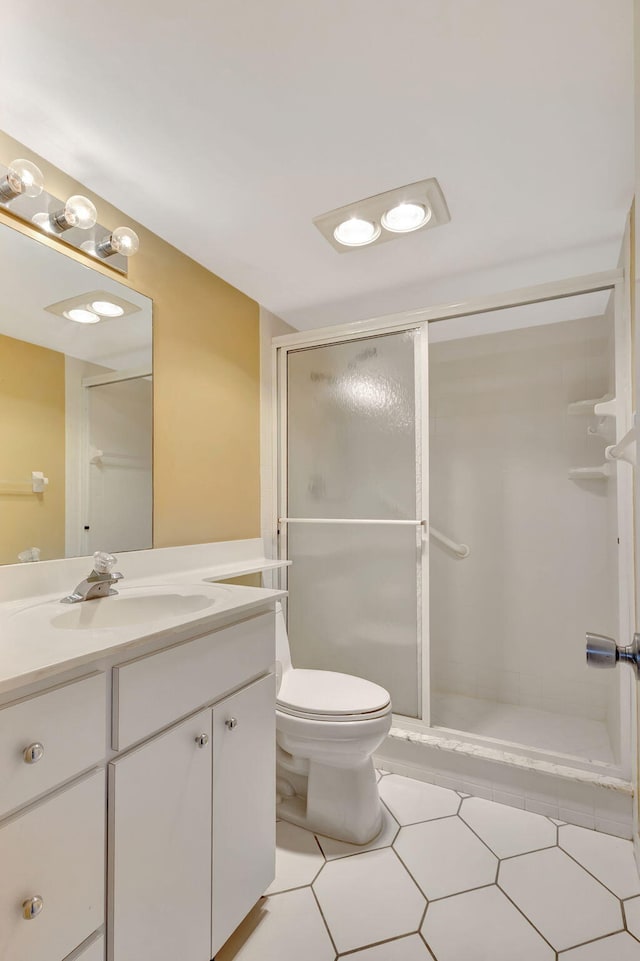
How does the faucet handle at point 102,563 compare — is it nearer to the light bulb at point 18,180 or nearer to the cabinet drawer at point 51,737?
the cabinet drawer at point 51,737

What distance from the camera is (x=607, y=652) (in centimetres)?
67

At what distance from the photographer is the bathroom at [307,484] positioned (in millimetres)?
953

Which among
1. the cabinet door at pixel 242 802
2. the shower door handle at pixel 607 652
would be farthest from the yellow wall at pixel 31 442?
the shower door handle at pixel 607 652

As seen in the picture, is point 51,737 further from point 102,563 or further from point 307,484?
point 307,484

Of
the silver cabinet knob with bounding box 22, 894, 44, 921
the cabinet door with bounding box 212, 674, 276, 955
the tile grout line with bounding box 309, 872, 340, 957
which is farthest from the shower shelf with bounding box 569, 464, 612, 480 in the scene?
the silver cabinet knob with bounding box 22, 894, 44, 921

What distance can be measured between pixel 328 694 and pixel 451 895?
633 millimetres

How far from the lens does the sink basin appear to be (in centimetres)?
117

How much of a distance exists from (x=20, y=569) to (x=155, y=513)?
0.51m

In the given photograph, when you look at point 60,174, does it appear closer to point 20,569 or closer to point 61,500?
point 61,500

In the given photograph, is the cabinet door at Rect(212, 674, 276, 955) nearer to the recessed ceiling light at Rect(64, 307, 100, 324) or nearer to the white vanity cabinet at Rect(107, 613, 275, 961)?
the white vanity cabinet at Rect(107, 613, 275, 961)

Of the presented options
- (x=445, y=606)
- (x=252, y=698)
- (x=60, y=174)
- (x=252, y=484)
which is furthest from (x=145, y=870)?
(x=445, y=606)

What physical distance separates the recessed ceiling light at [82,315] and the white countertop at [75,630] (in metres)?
0.81

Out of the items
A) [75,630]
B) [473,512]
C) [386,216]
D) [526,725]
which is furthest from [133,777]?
[473,512]

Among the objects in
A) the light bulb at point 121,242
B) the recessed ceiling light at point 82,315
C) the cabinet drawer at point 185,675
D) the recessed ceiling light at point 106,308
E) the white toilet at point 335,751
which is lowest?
the white toilet at point 335,751
